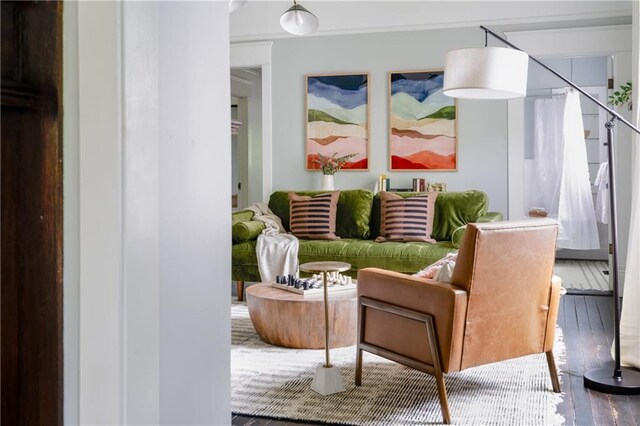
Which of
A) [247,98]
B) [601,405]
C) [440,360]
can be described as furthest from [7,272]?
[247,98]

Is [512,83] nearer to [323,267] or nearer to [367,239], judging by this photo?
[323,267]

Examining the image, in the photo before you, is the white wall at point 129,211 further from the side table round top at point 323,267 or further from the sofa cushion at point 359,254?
the sofa cushion at point 359,254

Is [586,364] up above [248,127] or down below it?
below

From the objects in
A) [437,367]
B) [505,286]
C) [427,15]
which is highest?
[427,15]

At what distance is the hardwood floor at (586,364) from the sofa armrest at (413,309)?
1.90ft

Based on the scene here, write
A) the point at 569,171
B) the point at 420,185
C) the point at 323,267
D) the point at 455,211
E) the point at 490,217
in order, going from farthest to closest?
the point at 569,171 → the point at 420,185 → the point at 455,211 → the point at 490,217 → the point at 323,267

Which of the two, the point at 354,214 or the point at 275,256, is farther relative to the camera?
the point at 354,214

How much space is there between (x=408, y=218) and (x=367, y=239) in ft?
1.57

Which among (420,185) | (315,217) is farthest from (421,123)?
(315,217)

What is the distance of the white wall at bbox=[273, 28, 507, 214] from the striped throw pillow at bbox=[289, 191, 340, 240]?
0.77m

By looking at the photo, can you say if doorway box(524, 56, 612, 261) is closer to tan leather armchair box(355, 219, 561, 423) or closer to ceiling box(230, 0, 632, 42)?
ceiling box(230, 0, 632, 42)

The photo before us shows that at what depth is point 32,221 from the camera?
0.93 metres

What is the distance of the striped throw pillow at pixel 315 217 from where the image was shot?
5.88 m

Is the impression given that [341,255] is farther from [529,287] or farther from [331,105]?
[529,287]
